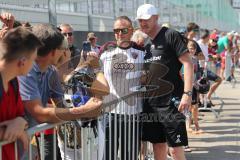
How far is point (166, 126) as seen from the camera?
475 cm

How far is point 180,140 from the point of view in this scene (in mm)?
4676

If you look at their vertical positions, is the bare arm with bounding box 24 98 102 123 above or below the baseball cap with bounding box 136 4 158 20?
below

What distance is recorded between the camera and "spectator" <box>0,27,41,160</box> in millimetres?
2611

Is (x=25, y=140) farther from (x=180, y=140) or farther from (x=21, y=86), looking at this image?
(x=180, y=140)

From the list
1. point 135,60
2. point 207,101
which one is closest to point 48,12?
point 207,101

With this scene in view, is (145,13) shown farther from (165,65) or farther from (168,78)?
(168,78)

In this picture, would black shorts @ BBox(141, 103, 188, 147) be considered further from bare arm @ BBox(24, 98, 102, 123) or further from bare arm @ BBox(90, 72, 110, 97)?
bare arm @ BBox(24, 98, 102, 123)

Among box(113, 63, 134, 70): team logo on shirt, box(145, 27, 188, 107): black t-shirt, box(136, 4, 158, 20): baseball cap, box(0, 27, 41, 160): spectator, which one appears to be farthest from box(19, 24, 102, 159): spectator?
box(136, 4, 158, 20): baseball cap

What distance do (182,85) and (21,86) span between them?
2.11m

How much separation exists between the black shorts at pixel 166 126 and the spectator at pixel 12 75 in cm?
219

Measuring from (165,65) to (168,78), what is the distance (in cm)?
13

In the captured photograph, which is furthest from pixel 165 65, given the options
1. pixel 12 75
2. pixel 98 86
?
pixel 12 75

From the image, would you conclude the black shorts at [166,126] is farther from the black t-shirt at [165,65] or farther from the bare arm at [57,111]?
the bare arm at [57,111]

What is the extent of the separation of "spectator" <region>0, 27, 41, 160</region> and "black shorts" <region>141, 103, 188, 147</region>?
2189mm
